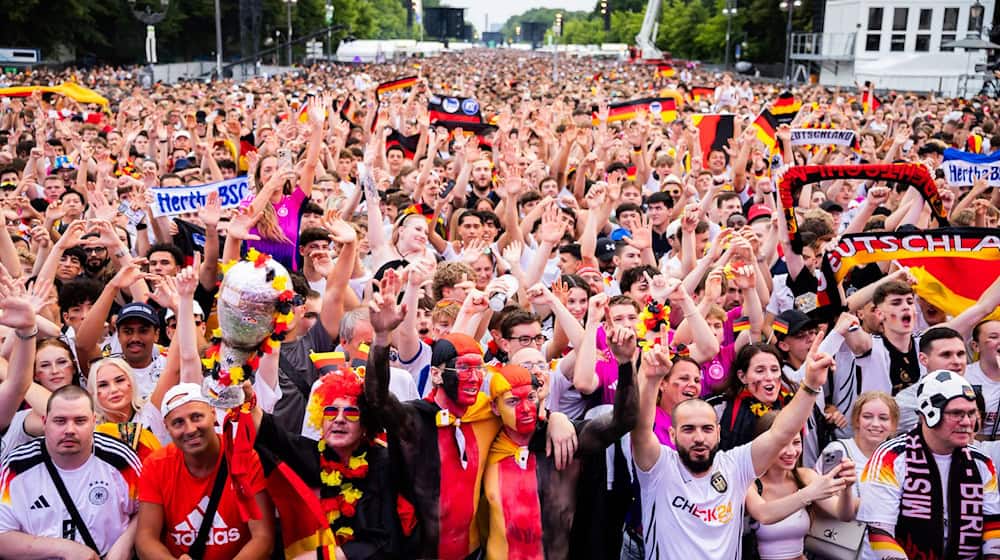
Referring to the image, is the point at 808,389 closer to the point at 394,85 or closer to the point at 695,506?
the point at 695,506

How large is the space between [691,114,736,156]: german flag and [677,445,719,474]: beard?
11.0 metres

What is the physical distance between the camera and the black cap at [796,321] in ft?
20.6

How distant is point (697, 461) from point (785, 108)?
15113 millimetres

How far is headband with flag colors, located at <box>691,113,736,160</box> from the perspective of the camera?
601 inches

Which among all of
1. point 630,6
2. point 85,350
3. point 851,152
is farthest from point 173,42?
point 630,6

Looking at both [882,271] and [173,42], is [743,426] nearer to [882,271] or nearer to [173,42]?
[882,271]

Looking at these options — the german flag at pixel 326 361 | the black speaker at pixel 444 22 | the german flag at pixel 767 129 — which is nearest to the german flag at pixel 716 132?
the german flag at pixel 767 129

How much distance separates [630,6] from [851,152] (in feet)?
412

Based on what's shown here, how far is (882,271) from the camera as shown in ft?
26.5

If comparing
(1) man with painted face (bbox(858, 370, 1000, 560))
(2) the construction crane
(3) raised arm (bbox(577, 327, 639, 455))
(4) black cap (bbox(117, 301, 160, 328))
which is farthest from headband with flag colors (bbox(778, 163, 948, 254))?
(2) the construction crane

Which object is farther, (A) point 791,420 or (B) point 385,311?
(A) point 791,420

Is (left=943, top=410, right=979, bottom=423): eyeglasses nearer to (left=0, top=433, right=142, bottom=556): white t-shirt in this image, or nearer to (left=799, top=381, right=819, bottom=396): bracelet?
(left=799, top=381, right=819, bottom=396): bracelet

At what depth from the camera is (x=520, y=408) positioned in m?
4.55

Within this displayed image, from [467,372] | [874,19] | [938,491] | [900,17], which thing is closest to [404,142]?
[467,372]
